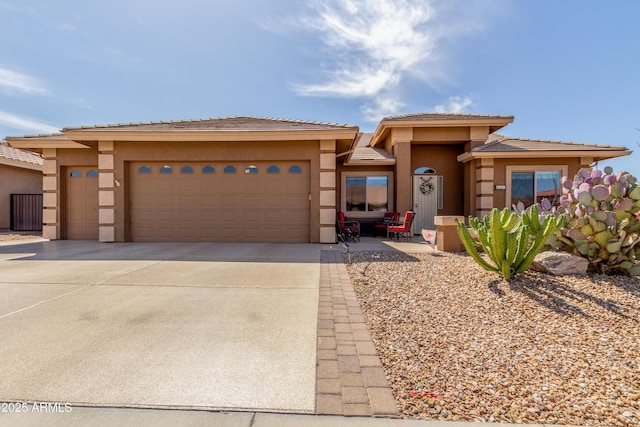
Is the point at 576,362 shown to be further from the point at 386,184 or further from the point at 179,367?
the point at 386,184

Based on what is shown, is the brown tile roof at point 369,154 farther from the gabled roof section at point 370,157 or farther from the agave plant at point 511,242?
the agave plant at point 511,242

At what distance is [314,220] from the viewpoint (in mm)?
10219

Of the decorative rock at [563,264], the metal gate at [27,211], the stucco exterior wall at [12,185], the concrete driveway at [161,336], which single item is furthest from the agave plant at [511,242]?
the stucco exterior wall at [12,185]

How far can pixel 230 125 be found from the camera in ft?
34.7

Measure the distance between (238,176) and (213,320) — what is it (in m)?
7.52

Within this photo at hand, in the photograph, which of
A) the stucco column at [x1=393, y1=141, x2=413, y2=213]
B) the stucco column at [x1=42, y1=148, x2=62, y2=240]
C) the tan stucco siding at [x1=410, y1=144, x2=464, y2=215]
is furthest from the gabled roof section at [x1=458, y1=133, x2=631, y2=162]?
the stucco column at [x1=42, y1=148, x2=62, y2=240]

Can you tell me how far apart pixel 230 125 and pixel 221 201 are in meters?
2.67

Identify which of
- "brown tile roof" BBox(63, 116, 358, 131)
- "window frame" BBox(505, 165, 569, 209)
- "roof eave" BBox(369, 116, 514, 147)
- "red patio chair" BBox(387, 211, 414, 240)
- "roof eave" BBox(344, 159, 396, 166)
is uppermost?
"roof eave" BBox(369, 116, 514, 147)

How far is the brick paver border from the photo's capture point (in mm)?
2113

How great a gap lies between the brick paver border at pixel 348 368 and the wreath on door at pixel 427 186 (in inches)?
395

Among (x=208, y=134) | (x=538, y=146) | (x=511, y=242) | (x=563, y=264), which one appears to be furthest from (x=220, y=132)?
(x=538, y=146)

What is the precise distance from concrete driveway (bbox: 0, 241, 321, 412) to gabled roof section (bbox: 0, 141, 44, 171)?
40.7ft

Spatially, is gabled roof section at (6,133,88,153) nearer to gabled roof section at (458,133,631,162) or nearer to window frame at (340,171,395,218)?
window frame at (340,171,395,218)

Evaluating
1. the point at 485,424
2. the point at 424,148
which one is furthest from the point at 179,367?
the point at 424,148
